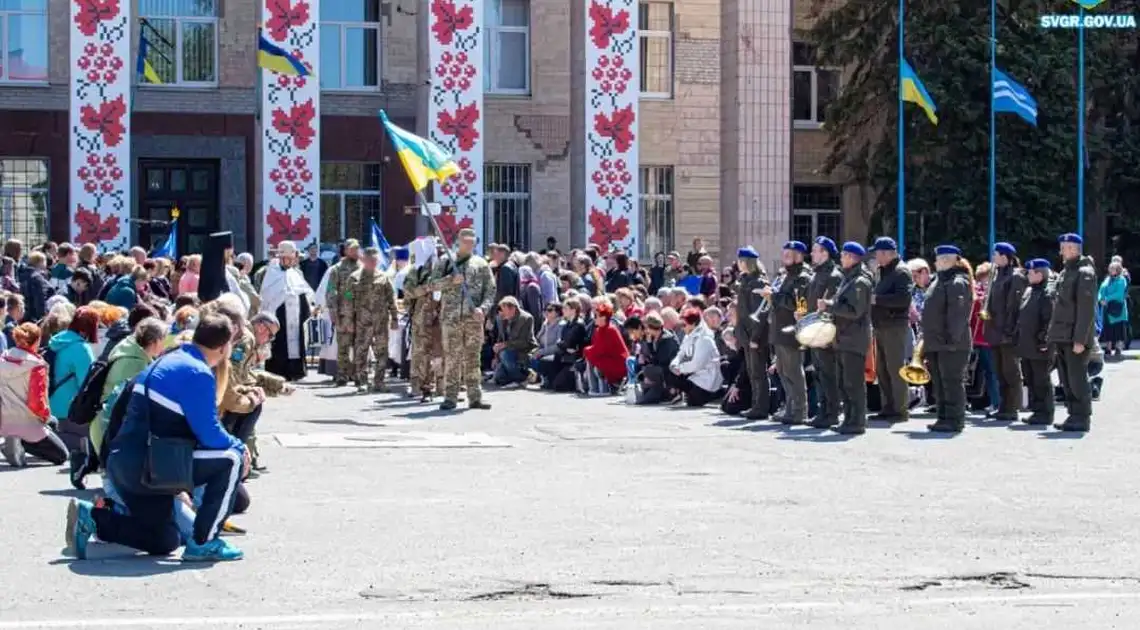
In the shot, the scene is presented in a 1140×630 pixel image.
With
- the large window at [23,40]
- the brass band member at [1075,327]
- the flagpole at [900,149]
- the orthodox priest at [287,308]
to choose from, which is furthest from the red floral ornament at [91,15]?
the brass band member at [1075,327]

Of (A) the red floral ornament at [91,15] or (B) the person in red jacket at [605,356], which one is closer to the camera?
(B) the person in red jacket at [605,356]

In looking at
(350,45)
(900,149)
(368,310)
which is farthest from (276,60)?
(900,149)

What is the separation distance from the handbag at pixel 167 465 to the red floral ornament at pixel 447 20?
2558 cm

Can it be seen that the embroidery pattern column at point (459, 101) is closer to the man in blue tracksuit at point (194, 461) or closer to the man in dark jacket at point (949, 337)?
the man in dark jacket at point (949, 337)

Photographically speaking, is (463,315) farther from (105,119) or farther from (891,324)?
(105,119)

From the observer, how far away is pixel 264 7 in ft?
116

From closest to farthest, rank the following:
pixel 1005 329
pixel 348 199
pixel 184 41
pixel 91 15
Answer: pixel 1005 329 → pixel 91 15 → pixel 184 41 → pixel 348 199

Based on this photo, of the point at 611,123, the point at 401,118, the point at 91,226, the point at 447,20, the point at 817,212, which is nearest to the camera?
the point at 91,226

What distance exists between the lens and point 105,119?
35.0 meters

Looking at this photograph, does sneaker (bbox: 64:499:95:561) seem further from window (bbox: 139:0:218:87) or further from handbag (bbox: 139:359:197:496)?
window (bbox: 139:0:218:87)

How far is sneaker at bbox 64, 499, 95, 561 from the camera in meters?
11.4

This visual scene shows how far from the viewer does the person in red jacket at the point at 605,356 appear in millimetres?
25609

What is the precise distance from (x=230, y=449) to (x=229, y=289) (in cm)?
1375

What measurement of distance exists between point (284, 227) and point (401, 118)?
4.90 m
